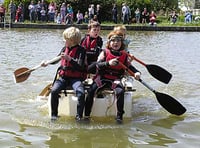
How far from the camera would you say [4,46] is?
1819cm

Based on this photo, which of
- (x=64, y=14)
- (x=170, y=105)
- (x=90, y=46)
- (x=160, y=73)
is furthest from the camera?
(x=64, y=14)

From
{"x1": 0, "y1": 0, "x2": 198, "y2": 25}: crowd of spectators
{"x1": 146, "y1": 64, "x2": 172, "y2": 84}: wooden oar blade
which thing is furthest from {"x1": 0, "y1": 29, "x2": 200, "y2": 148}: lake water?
{"x1": 0, "y1": 0, "x2": 198, "y2": 25}: crowd of spectators

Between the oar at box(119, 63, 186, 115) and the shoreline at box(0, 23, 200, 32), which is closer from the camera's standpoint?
the oar at box(119, 63, 186, 115)

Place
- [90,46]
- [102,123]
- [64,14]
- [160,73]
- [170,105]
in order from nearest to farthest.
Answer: [102,123]
[170,105]
[160,73]
[90,46]
[64,14]

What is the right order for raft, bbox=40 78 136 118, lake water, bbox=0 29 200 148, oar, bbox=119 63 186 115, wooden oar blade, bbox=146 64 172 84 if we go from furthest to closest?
A: wooden oar blade, bbox=146 64 172 84 < oar, bbox=119 63 186 115 < raft, bbox=40 78 136 118 < lake water, bbox=0 29 200 148

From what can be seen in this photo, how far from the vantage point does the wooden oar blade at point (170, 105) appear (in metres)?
7.77

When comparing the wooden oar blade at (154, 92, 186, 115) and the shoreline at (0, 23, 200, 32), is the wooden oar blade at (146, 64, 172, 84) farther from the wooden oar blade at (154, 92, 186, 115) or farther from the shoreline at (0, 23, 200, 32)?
the shoreline at (0, 23, 200, 32)

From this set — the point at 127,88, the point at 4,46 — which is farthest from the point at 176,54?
the point at 127,88

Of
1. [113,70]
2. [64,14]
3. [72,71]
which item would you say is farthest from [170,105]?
[64,14]

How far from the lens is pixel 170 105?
7.80 metres

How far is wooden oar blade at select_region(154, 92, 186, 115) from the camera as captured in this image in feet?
25.5

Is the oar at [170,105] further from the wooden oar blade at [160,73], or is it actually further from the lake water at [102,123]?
the wooden oar blade at [160,73]

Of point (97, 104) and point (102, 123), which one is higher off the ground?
point (97, 104)

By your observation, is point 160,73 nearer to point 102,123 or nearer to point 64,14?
point 102,123
